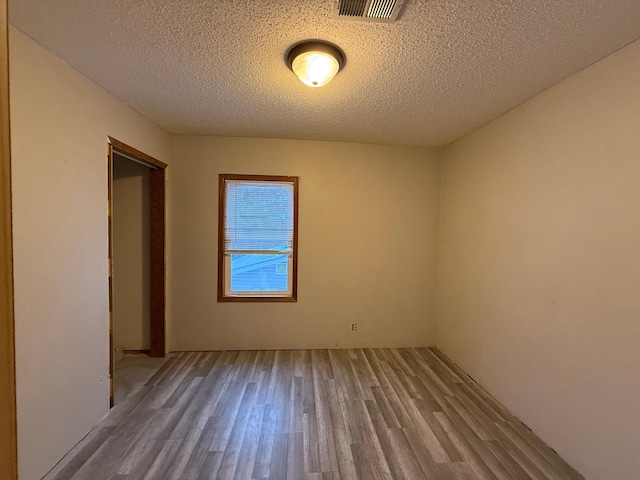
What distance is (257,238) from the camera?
11.3ft

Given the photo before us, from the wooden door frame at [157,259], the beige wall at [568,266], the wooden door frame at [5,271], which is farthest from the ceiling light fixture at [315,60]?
the wooden door frame at [157,259]

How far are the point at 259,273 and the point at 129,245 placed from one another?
1501mm

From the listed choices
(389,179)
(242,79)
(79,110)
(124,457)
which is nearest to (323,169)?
(389,179)

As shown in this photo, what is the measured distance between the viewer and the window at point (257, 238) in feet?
11.1

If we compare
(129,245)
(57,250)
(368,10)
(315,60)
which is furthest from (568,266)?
(129,245)

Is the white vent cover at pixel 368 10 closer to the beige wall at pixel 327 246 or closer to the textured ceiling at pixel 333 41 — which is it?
the textured ceiling at pixel 333 41

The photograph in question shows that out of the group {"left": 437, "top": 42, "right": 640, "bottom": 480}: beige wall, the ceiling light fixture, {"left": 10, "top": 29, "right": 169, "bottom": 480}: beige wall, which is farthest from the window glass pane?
{"left": 437, "top": 42, "right": 640, "bottom": 480}: beige wall

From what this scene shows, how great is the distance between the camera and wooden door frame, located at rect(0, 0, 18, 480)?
0.63 meters

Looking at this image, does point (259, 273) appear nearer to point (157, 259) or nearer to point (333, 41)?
point (157, 259)

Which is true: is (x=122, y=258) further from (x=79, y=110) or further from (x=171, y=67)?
(x=171, y=67)

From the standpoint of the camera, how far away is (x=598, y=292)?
65.4 inches

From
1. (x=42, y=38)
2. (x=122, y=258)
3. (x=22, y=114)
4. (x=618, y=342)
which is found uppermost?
(x=42, y=38)

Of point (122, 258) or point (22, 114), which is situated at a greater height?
point (22, 114)

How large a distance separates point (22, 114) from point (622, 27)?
310 cm
